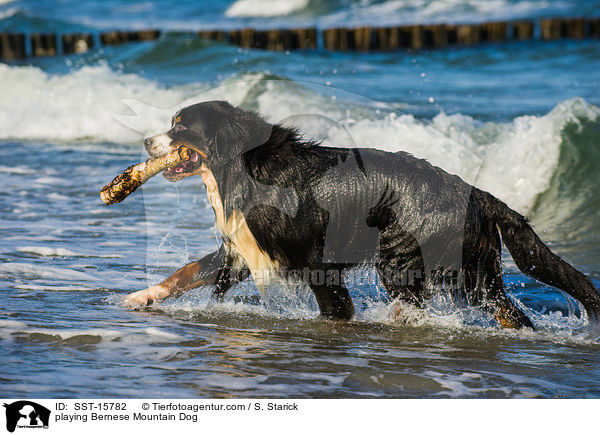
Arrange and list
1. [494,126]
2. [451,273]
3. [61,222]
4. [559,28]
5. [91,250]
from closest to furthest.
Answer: [451,273] → [91,250] → [61,222] → [494,126] → [559,28]

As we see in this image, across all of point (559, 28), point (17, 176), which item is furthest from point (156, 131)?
point (559, 28)

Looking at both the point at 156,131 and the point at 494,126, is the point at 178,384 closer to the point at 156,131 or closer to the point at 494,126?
the point at 156,131

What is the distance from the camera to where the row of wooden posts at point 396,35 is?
19.1 meters

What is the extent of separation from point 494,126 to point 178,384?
744 centimetres

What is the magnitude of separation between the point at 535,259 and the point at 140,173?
2.31 meters

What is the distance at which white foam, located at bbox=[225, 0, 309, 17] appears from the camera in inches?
1026

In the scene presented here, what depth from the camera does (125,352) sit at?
4156 millimetres

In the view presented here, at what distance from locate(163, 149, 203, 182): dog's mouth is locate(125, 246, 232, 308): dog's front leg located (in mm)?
528

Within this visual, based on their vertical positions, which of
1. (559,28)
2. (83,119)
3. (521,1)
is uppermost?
(521,1)
